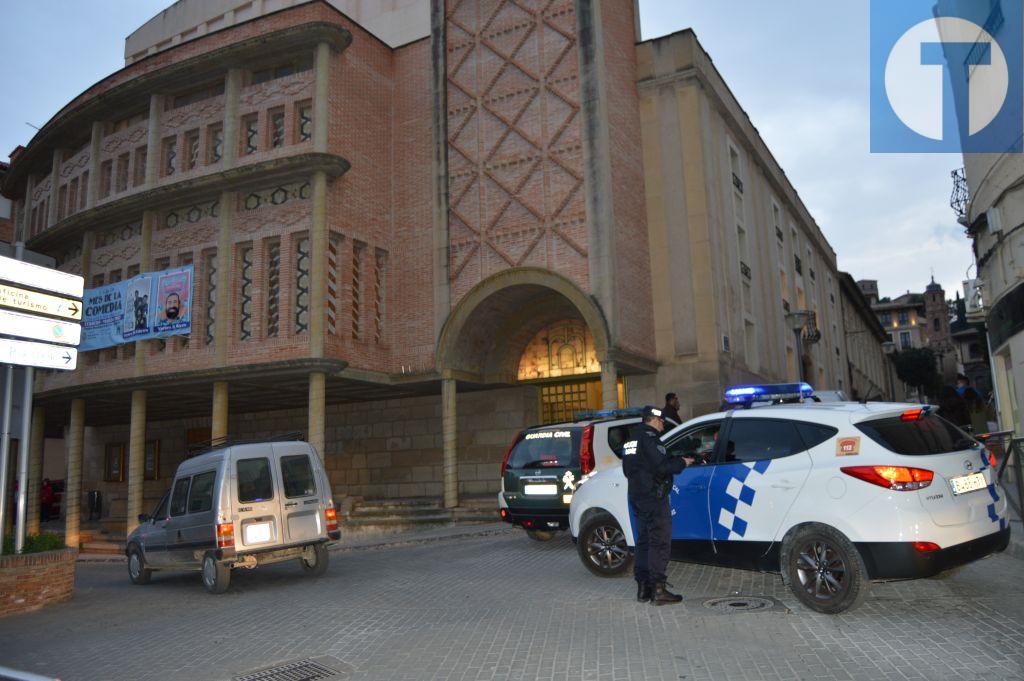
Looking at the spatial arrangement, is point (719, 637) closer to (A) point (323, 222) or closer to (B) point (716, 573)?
(B) point (716, 573)

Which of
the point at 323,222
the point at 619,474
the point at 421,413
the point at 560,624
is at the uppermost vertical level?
the point at 323,222

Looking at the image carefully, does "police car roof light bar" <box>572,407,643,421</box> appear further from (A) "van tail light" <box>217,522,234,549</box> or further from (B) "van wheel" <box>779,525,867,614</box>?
(A) "van tail light" <box>217,522,234,549</box>

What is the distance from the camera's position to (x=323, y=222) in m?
17.7

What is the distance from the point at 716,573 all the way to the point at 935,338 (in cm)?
11733

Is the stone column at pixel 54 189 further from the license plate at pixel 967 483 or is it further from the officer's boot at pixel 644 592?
the license plate at pixel 967 483

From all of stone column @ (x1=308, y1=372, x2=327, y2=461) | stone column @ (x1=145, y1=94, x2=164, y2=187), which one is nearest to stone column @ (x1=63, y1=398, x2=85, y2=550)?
stone column @ (x1=145, y1=94, x2=164, y2=187)

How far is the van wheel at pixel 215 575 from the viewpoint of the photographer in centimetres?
966

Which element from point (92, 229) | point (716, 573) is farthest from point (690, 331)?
point (92, 229)

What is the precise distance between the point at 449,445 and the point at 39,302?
34.8ft

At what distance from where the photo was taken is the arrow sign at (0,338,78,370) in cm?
918

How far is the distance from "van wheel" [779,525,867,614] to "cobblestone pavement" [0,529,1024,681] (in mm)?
162

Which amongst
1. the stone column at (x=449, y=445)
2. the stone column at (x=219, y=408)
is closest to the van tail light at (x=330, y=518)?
the stone column at (x=449, y=445)

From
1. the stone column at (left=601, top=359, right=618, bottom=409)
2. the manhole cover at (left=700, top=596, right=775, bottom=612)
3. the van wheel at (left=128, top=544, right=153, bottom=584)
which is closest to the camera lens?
the manhole cover at (left=700, top=596, right=775, bottom=612)

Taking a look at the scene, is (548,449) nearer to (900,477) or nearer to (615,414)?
(615,414)
